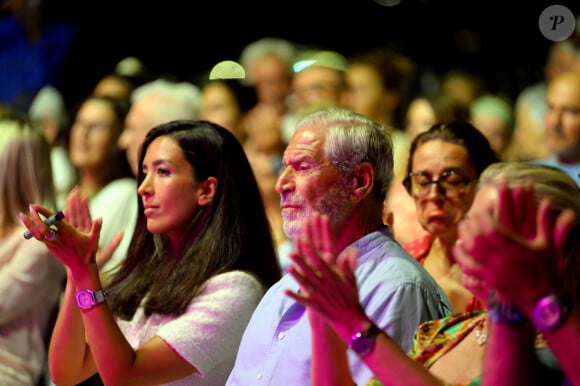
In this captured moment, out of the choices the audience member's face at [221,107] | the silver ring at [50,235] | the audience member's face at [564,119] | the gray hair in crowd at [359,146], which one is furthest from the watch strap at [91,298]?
the audience member's face at [221,107]

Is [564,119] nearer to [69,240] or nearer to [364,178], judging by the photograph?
[364,178]

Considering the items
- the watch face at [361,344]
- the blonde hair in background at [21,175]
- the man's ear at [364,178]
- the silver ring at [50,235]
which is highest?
the blonde hair in background at [21,175]

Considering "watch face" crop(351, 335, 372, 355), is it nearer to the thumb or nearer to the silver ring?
the thumb

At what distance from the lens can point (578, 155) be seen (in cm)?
468

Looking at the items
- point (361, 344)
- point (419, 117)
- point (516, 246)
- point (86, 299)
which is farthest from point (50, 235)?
point (419, 117)

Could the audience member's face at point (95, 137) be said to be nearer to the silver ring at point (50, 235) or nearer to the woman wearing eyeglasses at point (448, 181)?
the woman wearing eyeglasses at point (448, 181)

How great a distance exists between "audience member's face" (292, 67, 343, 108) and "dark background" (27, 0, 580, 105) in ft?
3.12

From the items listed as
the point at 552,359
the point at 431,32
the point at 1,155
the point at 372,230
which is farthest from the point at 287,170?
the point at 431,32

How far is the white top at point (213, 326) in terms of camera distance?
135 inches

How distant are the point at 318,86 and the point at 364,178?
7.66ft

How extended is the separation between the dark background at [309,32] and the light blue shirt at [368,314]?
2730 mm

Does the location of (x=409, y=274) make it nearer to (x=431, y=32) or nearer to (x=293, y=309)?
(x=293, y=309)

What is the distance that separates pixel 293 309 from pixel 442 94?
2425 millimetres

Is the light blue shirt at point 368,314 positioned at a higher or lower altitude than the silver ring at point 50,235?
lower
